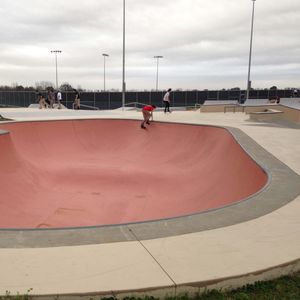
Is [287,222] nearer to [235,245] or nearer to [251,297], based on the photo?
[235,245]

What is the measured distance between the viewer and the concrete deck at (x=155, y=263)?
8.20ft

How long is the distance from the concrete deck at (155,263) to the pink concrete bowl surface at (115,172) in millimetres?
2981

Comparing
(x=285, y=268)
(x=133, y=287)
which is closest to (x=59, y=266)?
(x=133, y=287)

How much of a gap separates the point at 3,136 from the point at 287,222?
28.6 feet

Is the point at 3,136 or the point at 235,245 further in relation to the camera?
the point at 3,136

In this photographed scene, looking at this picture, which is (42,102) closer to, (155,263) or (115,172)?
(115,172)

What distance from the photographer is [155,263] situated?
2.83m

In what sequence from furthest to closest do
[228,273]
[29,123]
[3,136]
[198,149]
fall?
[29,123] < [198,149] < [3,136] < [228,273]

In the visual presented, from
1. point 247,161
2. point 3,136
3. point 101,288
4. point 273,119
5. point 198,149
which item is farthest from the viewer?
point 273,119

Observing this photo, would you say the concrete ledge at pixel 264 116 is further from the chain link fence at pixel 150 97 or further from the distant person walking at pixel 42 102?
the chain link fence at pixel 150 97

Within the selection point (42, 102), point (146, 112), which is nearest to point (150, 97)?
point (42, 102)

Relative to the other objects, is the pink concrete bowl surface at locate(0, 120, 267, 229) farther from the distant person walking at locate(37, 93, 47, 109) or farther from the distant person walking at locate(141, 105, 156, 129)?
the distant person walking at locate(37, 93, 47, 109)

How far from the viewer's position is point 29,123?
14.5 metres

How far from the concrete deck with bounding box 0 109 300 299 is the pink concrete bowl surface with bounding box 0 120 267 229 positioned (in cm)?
298
